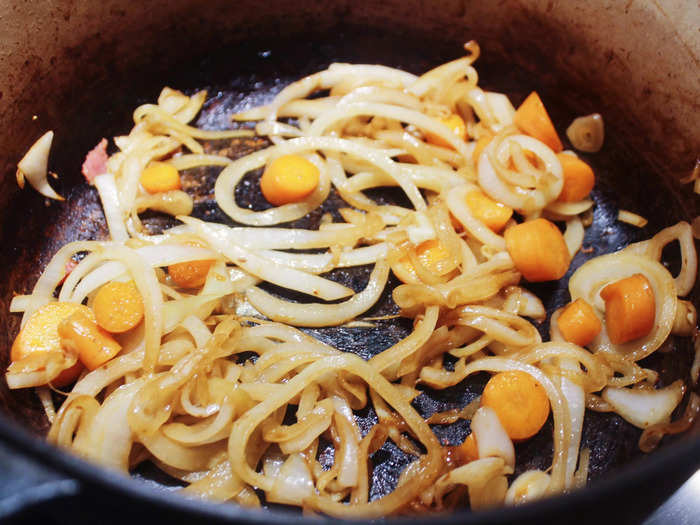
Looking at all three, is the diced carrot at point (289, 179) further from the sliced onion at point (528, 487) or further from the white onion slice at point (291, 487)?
the sliced onion at point (528, 487)

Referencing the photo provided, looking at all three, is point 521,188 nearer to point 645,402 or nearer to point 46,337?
point 645,402

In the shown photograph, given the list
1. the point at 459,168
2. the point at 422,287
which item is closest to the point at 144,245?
the point at 422,287

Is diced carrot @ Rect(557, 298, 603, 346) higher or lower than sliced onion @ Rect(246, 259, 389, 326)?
higher

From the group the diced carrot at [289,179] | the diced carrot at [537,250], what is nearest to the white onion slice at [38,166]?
the diced carrot at [289,179]

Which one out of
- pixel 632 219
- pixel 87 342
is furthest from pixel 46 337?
pixel 632 219

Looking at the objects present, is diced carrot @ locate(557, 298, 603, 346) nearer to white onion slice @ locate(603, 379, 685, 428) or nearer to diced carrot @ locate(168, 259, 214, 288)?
white onion slice @ locate(603, 379, 685, 428)

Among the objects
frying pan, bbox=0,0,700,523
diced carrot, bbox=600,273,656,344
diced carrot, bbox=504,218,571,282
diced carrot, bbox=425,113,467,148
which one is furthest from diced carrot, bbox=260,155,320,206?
diced carrot, bbox=600,273,656,344
